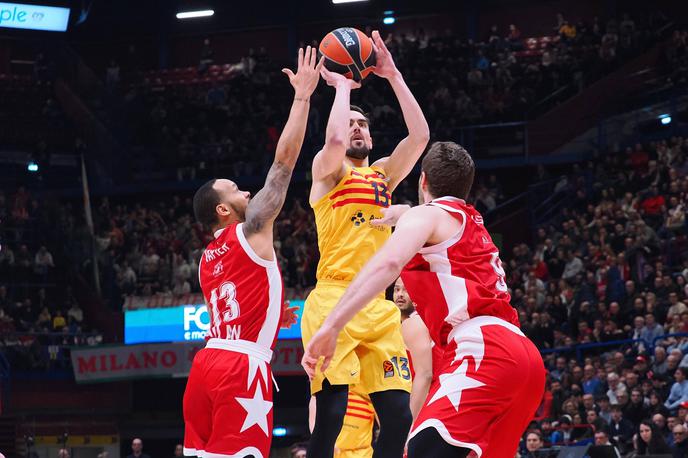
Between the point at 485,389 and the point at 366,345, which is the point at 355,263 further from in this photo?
the point at 485,389

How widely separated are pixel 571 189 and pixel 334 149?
19.7 m

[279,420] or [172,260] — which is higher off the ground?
[172,260]

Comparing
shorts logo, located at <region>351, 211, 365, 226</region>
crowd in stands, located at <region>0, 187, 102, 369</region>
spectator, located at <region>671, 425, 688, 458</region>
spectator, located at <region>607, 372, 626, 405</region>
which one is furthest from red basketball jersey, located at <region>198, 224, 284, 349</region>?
crowd in stands, located at <region>0, 187, 102, 369</region>

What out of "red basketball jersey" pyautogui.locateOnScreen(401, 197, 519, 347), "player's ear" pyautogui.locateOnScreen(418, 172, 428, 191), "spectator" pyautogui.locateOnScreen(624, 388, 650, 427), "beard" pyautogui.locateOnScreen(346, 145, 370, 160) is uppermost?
"beard" pyautogui.locateOnScreen(346, 145, 370, 160)

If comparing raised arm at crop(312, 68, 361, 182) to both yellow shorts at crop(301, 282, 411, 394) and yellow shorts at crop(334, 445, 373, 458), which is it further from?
yellow shorts at crop(334, 445, 373, 458)

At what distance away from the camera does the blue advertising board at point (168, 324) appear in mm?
26562

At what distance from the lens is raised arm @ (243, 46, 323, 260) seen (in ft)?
21.6

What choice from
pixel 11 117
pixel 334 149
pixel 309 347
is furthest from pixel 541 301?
pixel 11 117

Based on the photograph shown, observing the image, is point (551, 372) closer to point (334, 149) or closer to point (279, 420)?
point (279, 420)

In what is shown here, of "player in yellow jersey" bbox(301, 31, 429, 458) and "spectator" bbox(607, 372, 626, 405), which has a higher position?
"player in yellow jersey" bbox(301, 31, 429, 458)

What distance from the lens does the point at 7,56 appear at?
36844 millimetres

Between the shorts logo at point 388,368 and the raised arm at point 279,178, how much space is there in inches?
50.5

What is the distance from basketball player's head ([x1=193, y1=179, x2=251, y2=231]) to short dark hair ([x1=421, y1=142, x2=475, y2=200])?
1962mm

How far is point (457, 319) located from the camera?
526cm
